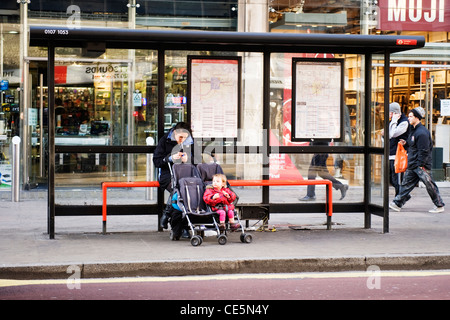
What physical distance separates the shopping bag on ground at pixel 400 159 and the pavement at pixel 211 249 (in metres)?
1.74

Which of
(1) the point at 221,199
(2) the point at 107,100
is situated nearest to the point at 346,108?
(1) the point at 221,199

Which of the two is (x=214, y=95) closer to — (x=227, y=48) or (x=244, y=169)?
(x=227, y=48)

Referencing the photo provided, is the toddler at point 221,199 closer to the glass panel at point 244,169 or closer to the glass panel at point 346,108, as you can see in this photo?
the glass panel at point 244,169

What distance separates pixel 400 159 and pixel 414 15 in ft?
17.1

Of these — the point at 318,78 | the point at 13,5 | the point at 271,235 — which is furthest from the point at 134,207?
the point at 13,5

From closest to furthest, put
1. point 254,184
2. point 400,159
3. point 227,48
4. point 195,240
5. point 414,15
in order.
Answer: point 195,240 → point 254,184 → point 227,48 → point 400,159 → point 414,15

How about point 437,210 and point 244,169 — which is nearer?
point 244,169

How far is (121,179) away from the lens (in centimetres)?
1068

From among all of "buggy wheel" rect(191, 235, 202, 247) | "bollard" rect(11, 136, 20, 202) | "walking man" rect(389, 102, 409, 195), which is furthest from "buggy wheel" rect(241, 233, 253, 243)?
"bollard" rect(11, 136, 20, 202)

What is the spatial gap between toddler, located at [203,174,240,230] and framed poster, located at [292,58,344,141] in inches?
59.4

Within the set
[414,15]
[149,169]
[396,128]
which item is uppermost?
[414,15]

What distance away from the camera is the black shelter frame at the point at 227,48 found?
9438 mm

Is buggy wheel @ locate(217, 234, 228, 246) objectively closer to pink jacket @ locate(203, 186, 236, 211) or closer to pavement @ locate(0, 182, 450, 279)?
pavement @ locate(0, 182, 450, 279)

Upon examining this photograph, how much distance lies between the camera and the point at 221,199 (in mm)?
9445
